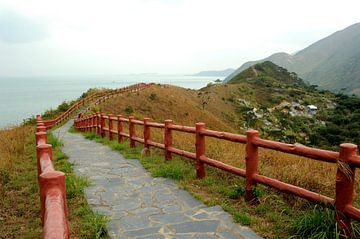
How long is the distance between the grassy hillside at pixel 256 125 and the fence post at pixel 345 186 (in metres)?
0.26

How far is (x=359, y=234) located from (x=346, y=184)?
1.84ft

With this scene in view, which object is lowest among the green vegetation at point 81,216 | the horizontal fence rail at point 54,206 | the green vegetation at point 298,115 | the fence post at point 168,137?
the green vegetation at point 298,115

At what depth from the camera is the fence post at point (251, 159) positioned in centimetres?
550

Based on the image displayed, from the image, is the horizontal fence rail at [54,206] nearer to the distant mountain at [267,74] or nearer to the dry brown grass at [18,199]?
the dry brown grass at [18,199]

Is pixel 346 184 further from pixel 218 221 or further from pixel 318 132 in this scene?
pixel 318 132

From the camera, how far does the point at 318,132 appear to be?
71.2 metres

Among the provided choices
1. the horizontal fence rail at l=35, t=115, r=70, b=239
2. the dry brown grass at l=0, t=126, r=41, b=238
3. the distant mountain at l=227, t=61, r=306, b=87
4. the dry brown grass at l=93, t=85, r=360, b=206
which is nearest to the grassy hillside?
the dry brown grass at l=93, t=85, r=360, b=206

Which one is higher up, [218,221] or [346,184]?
[346,184]

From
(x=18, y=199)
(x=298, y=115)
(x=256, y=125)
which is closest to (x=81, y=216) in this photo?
(x=18, y=199)

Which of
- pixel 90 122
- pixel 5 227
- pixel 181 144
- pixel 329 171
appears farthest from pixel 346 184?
pixel 90 122

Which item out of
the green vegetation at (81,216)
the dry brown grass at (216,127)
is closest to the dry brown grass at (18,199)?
the green vegetation at (81,216)

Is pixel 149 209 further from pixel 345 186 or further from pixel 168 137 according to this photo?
pixel 168 137

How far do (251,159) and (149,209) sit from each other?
69.9 inches

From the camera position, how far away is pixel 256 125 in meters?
70.0
